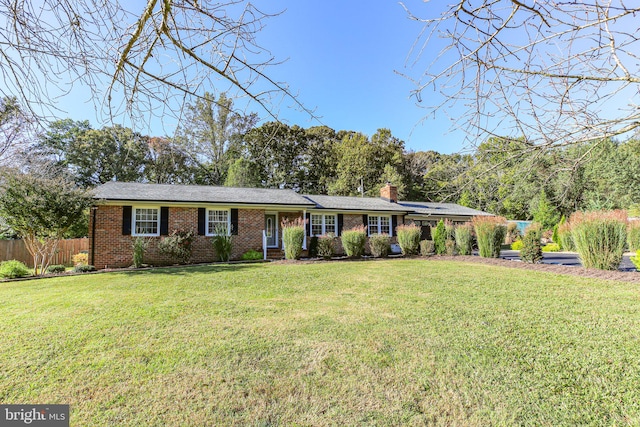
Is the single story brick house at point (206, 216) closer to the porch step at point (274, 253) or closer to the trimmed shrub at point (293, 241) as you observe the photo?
the porch step at point (274, 253)

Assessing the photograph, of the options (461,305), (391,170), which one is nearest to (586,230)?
(461,305)

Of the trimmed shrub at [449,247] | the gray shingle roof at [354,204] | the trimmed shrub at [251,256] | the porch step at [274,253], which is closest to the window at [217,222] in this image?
the trimmed shrub at [251,256]

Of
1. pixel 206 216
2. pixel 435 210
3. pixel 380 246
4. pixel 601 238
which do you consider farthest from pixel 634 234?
pixel 206 216

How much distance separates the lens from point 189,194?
13.9 meters

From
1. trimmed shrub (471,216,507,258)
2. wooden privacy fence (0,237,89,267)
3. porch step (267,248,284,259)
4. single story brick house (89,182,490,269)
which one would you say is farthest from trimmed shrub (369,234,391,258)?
wooden privacy fence (0,237,89,267)

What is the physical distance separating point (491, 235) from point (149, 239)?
13764 mm

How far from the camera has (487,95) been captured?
2.29m

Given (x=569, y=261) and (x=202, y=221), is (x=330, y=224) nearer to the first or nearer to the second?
(x=202, y=221)

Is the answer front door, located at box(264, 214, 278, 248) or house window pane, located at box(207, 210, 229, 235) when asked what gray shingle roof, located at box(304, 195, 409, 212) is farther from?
house window pane, located at box(207, 210, 229, 235)

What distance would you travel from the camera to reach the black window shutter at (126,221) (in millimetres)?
12133

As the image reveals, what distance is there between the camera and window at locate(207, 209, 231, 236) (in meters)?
13.3

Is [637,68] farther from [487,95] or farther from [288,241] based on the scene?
[288,241]

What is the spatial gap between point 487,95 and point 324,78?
1.53 metres

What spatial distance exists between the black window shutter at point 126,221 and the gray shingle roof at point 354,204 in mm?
8534
